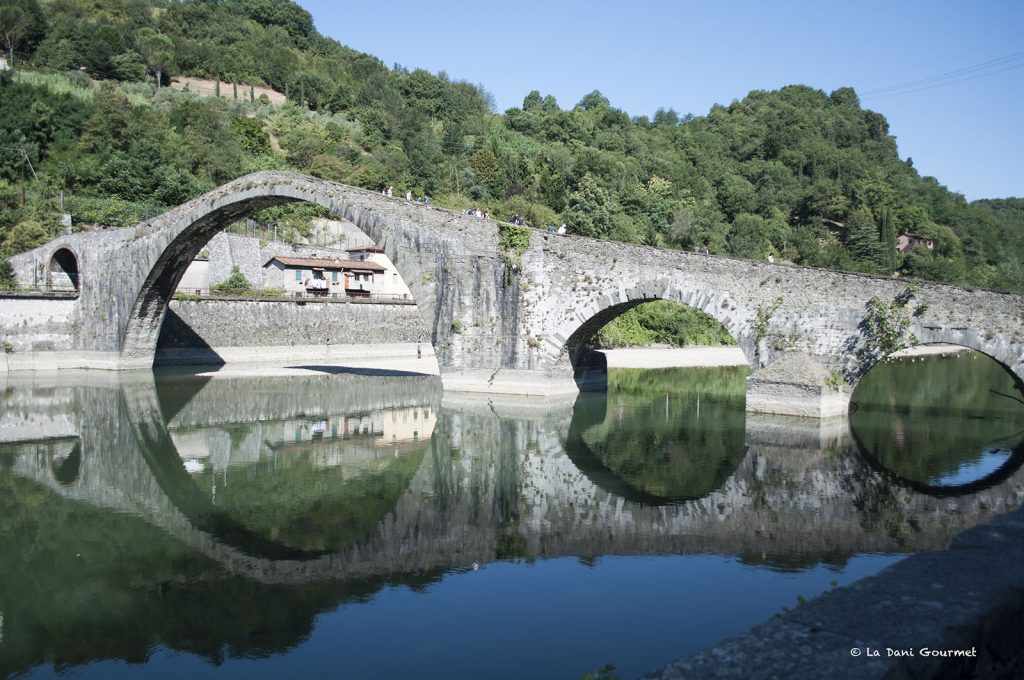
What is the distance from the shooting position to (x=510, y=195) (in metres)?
60.1

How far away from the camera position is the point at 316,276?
40.9 metres

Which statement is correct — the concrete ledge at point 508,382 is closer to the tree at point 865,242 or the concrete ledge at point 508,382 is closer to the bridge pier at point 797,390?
the bridge pier at point 797,390

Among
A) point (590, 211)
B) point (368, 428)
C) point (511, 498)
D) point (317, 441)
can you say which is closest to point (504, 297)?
point (368, 428)

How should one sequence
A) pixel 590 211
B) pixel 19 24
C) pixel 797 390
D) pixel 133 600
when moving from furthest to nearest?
1. pixel 19 24
2. pixel 590 211
3. pixel 797 390
4. pixel 133 600

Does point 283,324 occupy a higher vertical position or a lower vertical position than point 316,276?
lower

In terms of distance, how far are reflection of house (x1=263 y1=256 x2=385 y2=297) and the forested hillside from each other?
5.90 metres

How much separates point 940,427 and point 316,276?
29823 millimetres

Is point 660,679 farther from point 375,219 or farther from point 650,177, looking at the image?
point 650,177

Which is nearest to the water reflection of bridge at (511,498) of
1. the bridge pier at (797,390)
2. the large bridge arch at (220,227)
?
the bridge pier at (797,390)

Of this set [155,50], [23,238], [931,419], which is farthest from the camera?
[155,50]

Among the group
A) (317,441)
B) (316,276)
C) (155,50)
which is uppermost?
(155,50)

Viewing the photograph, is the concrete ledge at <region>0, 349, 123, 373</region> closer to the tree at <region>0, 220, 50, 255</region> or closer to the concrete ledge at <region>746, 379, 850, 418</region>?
the tree at <region>0, 220, 50, 255</region>

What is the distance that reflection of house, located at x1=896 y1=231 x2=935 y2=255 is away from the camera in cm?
6469

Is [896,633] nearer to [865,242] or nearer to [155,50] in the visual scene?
[865,242]
